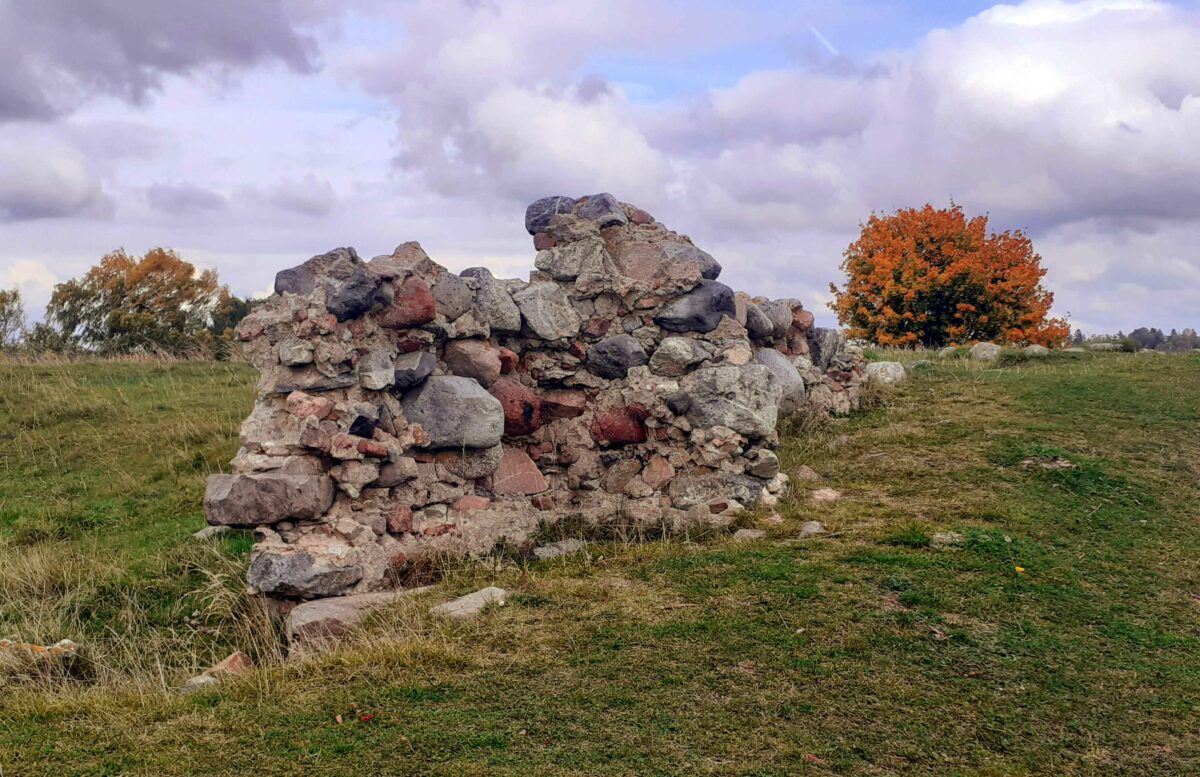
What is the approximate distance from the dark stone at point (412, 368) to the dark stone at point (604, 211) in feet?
8.26

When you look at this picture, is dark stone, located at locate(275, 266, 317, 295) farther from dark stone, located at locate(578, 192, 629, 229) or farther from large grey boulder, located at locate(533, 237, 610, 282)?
dark stone, located at locate(578, 192, 629, 229)

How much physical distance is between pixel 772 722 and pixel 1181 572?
4.43 metres

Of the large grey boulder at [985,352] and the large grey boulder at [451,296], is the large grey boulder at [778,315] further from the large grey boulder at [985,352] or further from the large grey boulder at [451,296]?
the large grey boulder at [985,352]

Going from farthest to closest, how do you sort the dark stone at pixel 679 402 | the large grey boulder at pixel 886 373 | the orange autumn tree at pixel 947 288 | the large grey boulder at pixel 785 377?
the orange autumn tree at pixel 947 288 < the large grey boulder at pixel 886 373 < the large grey boulder at pixel 785 377 < the dark stone at pixel 679 402

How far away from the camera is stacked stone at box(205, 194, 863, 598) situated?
22.6ft

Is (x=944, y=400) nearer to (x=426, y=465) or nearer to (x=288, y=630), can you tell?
(x=426, y=465)

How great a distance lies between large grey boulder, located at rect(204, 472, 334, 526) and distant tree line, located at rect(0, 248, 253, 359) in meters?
23.5

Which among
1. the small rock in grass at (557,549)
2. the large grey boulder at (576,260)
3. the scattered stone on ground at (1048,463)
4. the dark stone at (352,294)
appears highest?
the large grey boulder at (576,260)

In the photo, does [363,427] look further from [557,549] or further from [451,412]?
[557,549]

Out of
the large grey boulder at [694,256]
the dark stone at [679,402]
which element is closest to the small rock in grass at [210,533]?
the dark stone at [679,402]

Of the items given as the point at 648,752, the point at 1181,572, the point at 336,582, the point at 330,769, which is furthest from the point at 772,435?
the point at 330,769

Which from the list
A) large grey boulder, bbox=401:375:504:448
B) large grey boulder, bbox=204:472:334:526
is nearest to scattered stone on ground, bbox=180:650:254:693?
large grey boulder, bbox=204:472:334:526

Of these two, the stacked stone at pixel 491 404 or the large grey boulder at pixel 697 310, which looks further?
the large grey boulder at pixel 697 310

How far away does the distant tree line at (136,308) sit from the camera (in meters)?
29.4
